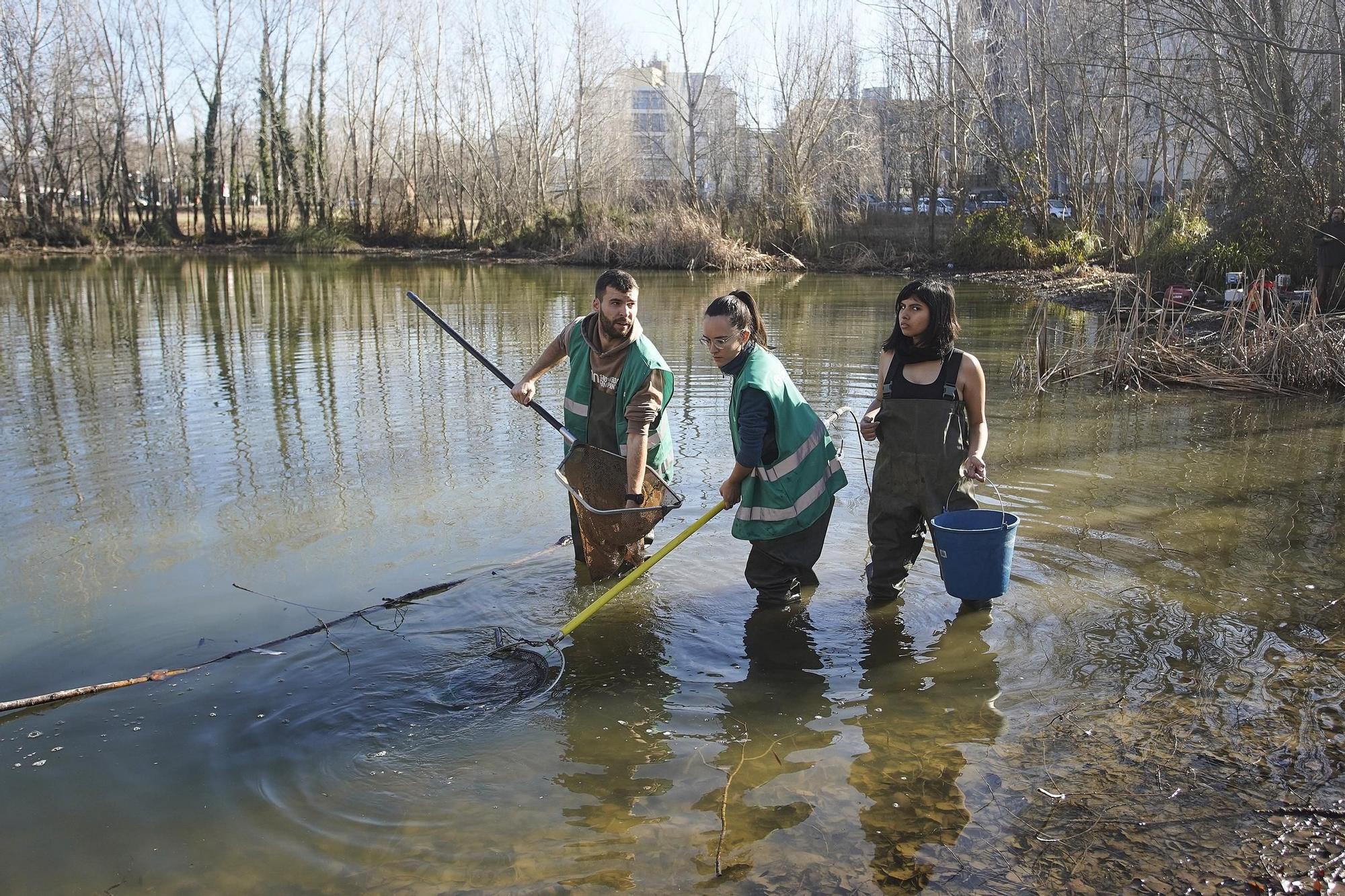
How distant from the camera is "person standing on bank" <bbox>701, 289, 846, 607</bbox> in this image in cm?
440

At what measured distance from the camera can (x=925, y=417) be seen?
15.3ft

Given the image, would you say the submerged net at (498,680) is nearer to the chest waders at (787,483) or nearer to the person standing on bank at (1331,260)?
the chest waders at (787,483)

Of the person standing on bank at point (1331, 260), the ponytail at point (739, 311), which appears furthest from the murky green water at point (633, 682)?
the person standing on bank at point (1331, 260)

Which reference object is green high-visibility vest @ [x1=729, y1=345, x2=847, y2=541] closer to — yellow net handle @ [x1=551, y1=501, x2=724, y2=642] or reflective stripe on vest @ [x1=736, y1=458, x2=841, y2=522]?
reflective stripe on vest @ [x1=736, y1=458, x2=841, y2=522]

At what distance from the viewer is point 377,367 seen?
12453 mm

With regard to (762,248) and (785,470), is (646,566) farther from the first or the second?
(762,248)

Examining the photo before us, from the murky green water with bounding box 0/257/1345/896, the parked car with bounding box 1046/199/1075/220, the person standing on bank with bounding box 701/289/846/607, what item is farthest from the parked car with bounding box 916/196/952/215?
the person standing on bank with bounding box 701/289/846/607

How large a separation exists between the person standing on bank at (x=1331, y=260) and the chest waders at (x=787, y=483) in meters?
10.7

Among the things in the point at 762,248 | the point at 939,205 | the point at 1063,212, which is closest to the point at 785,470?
the point at 762,248

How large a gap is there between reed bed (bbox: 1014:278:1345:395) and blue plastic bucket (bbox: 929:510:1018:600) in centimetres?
685

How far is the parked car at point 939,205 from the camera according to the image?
33.9 metres

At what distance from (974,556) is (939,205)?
114 ft

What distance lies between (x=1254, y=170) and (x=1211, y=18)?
6260 millimetres

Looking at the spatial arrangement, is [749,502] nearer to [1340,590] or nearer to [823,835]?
[823,835]
